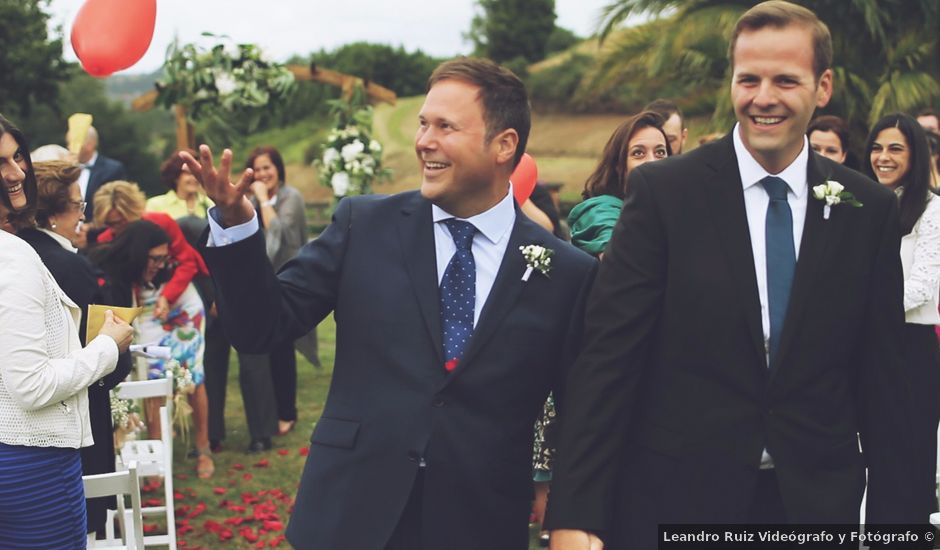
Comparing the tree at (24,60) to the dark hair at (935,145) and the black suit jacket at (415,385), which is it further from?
the black suit jacket at (415,385)

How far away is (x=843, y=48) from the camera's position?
15602 mm

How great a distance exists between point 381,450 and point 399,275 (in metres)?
0.49

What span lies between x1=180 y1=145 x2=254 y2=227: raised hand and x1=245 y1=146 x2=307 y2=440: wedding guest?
20.2 feet

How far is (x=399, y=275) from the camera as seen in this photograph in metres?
3.06

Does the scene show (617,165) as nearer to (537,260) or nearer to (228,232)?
(537,260)

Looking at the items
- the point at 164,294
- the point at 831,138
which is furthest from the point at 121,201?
the point at 831,138

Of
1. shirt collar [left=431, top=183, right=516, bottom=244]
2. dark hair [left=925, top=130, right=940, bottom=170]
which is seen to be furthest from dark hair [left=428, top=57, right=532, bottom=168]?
dark hair [left=925, top=130, right=940, bottom=170]

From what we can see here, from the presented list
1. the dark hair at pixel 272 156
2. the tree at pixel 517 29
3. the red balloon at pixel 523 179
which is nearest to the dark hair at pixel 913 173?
the red balloon at pixel 523 179

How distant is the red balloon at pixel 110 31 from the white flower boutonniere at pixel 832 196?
2604 mm

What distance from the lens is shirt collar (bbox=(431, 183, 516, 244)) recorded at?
3.18 m

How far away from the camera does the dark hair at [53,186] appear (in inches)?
192

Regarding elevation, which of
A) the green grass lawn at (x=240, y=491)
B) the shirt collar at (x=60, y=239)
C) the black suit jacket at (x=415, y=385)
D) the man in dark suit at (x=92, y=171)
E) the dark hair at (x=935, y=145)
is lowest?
the green grass lawn at (x=240, y=491)

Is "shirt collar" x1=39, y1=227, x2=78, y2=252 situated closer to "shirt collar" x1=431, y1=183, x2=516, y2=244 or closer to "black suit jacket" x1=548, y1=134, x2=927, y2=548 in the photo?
"shirt collar" x1=431, y1=183, x2=516, y2=244

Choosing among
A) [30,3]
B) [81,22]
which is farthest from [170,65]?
[30,3]
